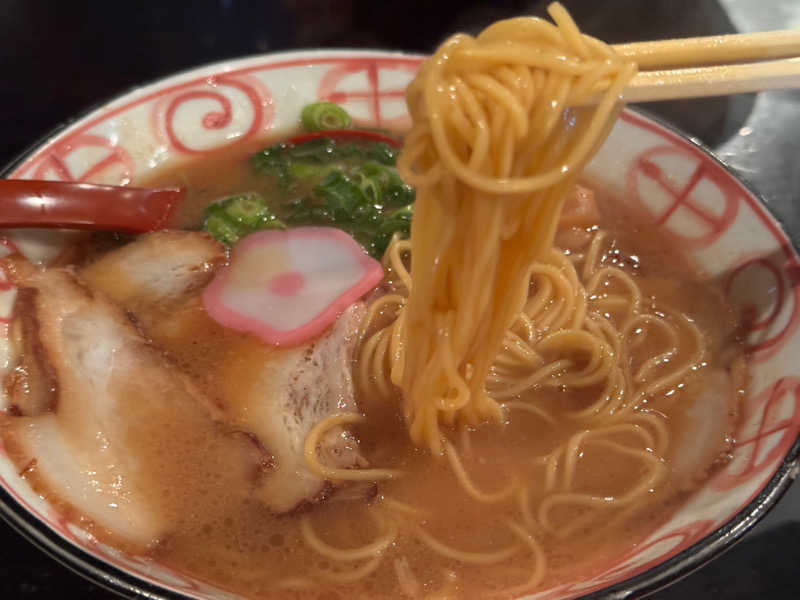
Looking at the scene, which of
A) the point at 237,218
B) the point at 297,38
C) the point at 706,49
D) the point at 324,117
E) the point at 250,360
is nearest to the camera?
the point at 706,49

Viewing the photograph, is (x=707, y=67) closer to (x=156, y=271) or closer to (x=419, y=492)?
(x=419, y=492)

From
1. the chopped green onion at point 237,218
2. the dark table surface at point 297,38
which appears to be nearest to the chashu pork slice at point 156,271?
the chopped green onion at point 237,218

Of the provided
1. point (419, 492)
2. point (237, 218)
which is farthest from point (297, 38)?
point (419, 492)

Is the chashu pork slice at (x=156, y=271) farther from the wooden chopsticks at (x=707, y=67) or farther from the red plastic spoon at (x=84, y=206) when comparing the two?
the wooden chopsticks at (x=707, y=67)

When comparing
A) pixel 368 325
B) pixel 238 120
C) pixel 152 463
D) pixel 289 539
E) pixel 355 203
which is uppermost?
pixel 238 120

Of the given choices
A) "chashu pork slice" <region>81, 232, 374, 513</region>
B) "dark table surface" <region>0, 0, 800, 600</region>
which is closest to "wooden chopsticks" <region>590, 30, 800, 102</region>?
"chashu pork slice" <region>81, 232, 374, 513</region>

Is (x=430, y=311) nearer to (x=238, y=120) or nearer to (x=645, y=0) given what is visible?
(x=238, y=120)

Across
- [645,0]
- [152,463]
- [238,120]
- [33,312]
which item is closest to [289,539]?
[152,463]
